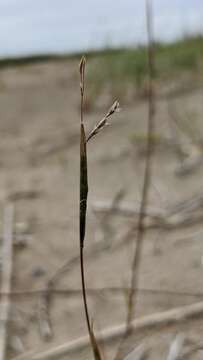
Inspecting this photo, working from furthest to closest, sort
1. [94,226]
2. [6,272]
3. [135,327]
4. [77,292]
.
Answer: [94,226] → [6,272] → [77,292] → [135,327]

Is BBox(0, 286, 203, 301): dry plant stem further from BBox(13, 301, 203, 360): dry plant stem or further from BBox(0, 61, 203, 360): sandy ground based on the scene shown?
BBox(13, 301, 203, 360): dry plant stem

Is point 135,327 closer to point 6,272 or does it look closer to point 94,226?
point 6,272

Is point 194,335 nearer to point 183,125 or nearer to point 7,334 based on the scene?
point 7,334

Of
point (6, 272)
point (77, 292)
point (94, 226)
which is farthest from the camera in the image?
point (94, 226)

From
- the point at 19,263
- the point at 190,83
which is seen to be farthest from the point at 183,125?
the point at 190,83

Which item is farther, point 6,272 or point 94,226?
point 94,226

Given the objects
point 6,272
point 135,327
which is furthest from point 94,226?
point 135,327

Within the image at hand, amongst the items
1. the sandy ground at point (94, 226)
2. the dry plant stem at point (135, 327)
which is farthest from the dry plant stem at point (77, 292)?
the dry plant stem at point (135, 327)
